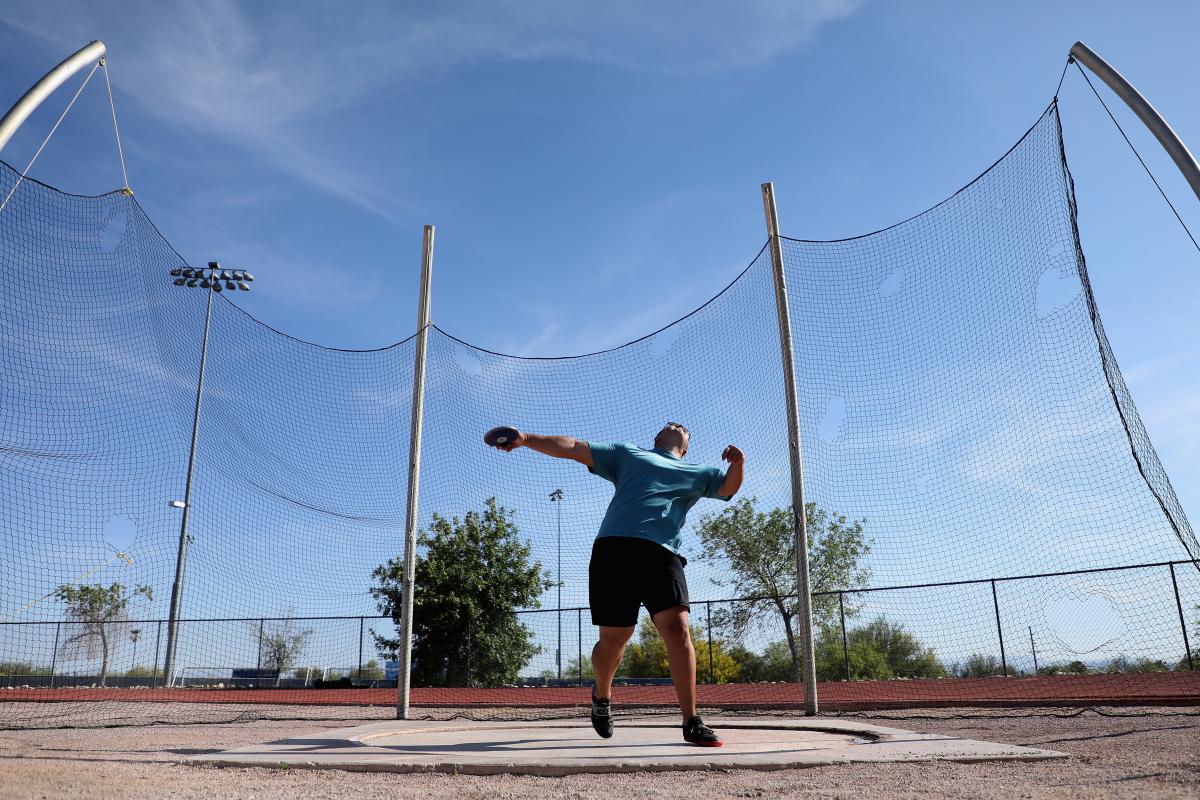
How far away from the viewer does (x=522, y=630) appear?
2066 centimetres

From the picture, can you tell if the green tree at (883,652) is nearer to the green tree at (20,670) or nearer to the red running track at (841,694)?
the red running track at (841,694)

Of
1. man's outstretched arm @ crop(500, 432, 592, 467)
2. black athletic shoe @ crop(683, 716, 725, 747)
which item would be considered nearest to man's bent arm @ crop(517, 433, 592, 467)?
man's outstretched arm @ crop(500, 432, 592, 467)

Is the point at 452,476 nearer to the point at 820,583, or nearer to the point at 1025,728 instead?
the point at 1025,728

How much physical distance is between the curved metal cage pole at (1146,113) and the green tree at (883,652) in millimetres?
9138

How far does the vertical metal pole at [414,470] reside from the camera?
6.50 metres

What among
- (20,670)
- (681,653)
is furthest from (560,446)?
(20,670)

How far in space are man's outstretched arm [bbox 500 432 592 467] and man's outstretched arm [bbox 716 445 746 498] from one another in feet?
2.38

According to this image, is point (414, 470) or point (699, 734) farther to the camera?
point (414, 470)

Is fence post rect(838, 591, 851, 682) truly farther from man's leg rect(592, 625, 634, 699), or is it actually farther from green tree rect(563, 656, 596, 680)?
man's leg rect(592, 625, 634, 699)

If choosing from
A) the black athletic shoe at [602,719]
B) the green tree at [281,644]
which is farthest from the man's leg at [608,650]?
the green tree at [281,644]

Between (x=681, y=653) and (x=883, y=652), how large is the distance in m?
11.1

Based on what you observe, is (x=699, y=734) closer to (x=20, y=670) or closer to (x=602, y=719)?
(x=602, y=719)

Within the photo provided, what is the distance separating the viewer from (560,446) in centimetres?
399

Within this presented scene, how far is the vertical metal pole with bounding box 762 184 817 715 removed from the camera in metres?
6.06
